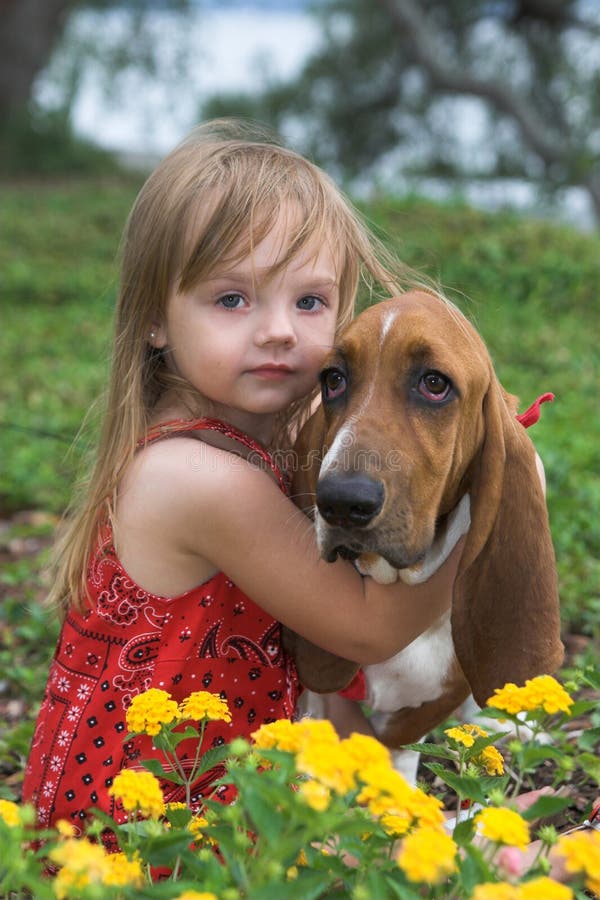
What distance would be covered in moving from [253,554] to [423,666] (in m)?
0.74

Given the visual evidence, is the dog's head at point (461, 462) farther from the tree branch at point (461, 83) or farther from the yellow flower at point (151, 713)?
the tree branch at point (461, 83)

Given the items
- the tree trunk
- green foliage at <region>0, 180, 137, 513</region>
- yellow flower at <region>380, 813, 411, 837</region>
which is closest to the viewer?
yellow flower at <region>380, 813, 411, 837</region>

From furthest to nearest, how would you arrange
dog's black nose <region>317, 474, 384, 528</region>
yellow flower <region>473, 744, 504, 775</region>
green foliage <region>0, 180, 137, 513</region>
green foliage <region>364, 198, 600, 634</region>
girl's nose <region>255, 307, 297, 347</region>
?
green foliage <region>0, 180, 137, 513</region>
green foliage <region>364, 198, 600, 634</region>
girl's nose <region>255, 307, 297, 347</region>
dog's black nose <region>317, 474, 384, 528</region>
yellow flower <region>473, 744, 504, 775</region>

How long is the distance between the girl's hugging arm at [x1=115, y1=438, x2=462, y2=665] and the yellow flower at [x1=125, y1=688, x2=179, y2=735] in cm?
82

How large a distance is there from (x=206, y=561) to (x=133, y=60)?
20.9 metres

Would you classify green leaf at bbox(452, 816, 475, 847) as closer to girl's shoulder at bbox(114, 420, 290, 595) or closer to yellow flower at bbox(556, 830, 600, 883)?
yellow flower at bbox(556, 830, 600, 883)

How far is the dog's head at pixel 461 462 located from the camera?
104 inches

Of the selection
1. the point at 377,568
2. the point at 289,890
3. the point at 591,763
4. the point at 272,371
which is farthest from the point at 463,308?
the point at 289,890

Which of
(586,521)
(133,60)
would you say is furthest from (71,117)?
(586,521)

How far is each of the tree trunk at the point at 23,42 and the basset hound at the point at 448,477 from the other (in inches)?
698

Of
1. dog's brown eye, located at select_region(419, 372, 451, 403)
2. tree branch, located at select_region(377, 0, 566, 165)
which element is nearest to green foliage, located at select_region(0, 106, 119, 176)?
tree branch, located at select_region(377, 0, 566, 165)

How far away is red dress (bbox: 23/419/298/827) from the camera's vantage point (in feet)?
9.52

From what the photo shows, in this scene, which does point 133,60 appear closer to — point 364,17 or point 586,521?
point 364,17

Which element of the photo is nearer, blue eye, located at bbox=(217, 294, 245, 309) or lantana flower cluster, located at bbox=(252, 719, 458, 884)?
lantana flower cluster, located at bbox=(252, 719, 458, 884)
